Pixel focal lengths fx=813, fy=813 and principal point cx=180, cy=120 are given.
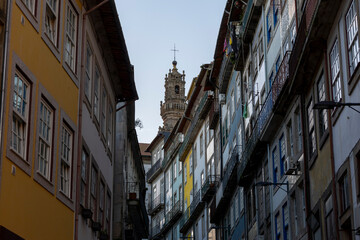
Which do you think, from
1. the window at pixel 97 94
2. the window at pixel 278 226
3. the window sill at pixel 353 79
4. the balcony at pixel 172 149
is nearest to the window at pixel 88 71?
the window at pixel 97 94

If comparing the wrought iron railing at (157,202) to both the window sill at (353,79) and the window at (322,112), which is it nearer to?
the window at (322,112)

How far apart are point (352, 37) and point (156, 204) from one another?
58.0 meters

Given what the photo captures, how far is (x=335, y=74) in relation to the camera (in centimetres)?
2209

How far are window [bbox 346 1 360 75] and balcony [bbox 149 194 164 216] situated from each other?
54707mm

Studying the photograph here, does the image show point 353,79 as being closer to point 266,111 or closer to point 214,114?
point 266,111

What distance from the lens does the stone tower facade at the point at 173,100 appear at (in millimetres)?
128625

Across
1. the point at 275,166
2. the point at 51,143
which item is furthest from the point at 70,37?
the point at 275,166

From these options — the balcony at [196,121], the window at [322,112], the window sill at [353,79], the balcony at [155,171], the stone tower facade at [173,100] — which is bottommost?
the window sill at [353,79]

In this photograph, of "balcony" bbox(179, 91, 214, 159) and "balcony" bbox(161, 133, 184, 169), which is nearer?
"balcony" bbox(179, 91, 214, 159)

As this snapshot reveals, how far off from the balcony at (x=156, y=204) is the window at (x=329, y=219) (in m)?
50.9

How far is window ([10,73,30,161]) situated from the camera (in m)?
16.0

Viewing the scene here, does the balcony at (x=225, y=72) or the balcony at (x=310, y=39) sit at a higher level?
the balcony at (x=225, y=72)

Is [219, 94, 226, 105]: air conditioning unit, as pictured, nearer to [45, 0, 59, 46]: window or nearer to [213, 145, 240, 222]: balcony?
[213, 145, 240, 222]: balcony

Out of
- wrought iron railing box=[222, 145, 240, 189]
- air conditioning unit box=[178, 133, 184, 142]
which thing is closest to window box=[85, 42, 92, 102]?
wrought iron railing box=[222, 145, 240, 189]
